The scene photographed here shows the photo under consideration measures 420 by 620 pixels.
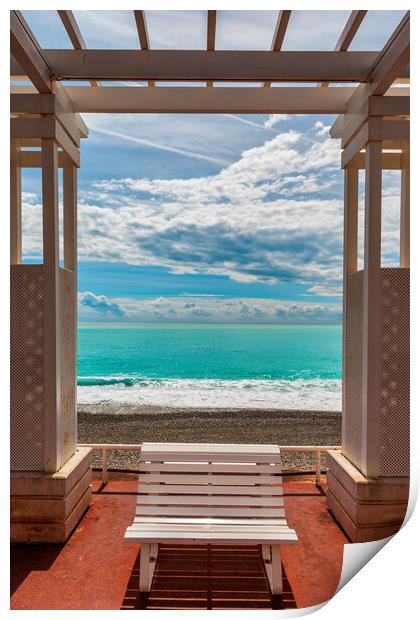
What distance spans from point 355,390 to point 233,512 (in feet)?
5.78

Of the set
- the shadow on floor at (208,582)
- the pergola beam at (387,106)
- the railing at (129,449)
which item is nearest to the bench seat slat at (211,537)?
the shadow on floor at (208,582)

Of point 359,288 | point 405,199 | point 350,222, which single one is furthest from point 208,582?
point 405,199

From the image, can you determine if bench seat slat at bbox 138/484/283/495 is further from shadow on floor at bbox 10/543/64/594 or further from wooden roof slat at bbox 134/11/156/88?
wooden roof slat at bbox 134/11/156/88

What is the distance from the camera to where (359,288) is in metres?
4.39

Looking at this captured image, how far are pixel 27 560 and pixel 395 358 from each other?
3.45m

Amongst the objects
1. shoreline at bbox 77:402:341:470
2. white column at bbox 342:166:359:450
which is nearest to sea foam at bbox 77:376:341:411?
shoreline at bbox 77:402:341:470

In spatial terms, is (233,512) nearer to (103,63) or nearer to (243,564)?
(243,564)

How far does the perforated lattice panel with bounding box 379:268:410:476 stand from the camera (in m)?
4.06

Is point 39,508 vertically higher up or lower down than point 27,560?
higher up

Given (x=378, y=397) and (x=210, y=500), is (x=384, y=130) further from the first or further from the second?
(x=210, y=500)

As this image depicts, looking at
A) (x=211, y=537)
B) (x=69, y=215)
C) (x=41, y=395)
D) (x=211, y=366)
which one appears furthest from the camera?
(x=211, y=366)

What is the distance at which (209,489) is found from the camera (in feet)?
11.9

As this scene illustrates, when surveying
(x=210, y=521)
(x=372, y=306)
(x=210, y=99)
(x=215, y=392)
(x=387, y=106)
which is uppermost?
(x=210, y=99)

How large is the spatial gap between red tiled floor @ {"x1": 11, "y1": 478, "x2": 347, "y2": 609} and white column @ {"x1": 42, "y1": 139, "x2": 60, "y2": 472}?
0.72 meters
